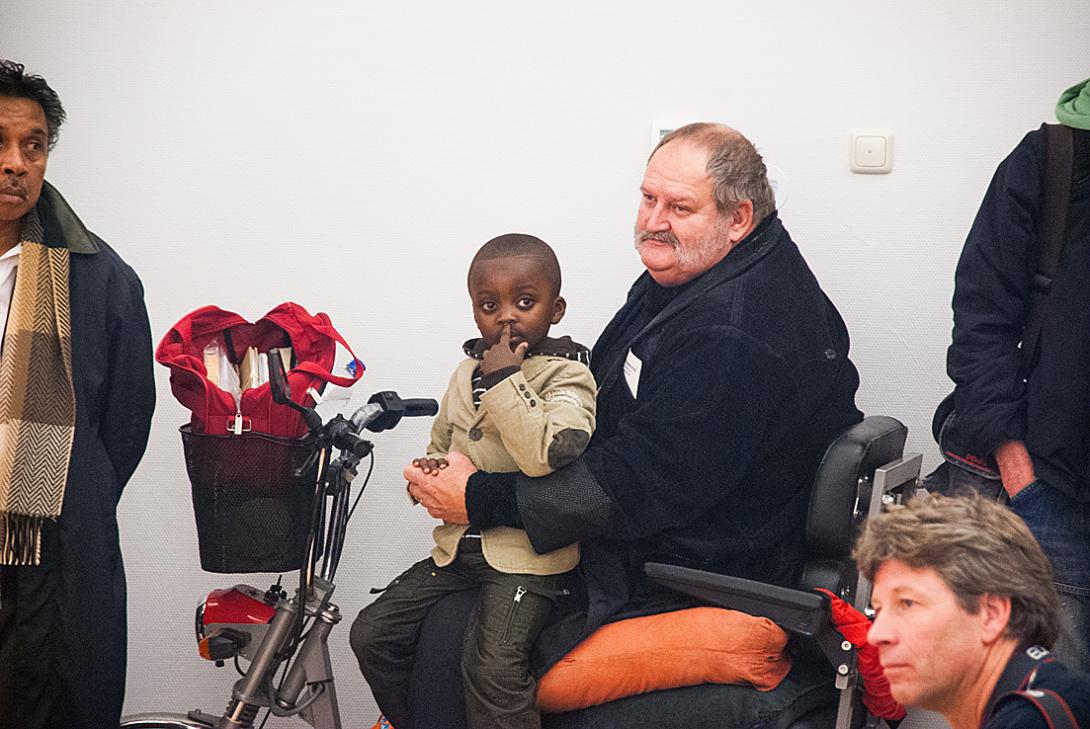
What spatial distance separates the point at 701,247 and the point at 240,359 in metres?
1.04

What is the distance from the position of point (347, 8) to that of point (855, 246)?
1524 mm

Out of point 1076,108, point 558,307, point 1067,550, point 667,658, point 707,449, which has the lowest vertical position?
point 667,658

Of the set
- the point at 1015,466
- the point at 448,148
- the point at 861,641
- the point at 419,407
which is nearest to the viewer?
the point at 861,641

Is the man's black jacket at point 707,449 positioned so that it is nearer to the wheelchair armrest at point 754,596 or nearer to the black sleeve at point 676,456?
the black sleeve at point 676,456

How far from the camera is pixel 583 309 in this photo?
336 centimetres

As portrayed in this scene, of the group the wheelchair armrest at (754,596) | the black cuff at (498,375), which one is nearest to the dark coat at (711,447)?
the wheelchair armrest at (754,596)

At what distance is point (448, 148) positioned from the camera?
10.9 feet

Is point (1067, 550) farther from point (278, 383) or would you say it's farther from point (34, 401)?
point (34, 401)

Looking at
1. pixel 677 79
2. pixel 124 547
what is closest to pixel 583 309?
pixel 677 79

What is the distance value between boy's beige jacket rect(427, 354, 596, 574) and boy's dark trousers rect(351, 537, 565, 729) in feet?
0.13

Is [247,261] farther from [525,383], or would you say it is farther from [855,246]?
[855,246]

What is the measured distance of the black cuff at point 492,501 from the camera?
97.8 inches

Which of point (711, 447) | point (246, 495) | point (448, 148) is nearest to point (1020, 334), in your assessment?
point (711, 447)

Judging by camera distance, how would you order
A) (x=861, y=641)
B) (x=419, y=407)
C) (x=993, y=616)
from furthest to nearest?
(x=419, y=407) < (x=861, y=641) < (x=993, y=616)
